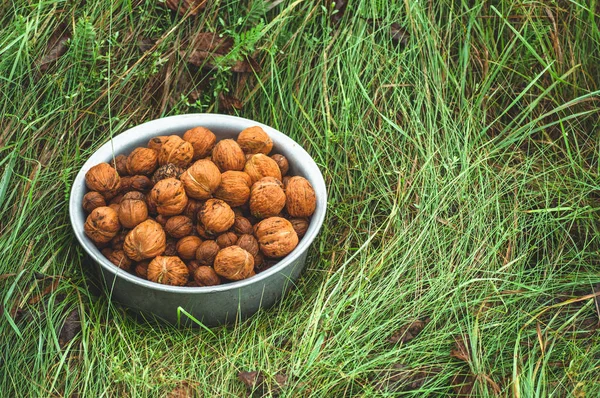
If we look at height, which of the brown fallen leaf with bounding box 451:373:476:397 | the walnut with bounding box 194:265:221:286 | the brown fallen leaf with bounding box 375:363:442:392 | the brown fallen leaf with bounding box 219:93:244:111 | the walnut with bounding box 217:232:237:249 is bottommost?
the brown fallen leaf with bounding box 451:373:476:397

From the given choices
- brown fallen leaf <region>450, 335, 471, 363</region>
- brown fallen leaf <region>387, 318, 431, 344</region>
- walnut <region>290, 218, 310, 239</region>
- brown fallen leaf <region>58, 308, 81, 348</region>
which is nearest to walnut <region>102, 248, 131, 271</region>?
brown fallen leaf <region>58, 308, 81, 348</region>

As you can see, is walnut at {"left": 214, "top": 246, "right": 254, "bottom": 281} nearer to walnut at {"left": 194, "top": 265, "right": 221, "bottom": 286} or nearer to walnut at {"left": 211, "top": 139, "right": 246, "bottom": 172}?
walnut at {"left": 194, "top": 265, "right": 221, "bottom": 286}

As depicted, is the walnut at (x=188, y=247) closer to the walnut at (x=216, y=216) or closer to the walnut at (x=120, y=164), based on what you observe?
the walnut at (x=216, y=216)

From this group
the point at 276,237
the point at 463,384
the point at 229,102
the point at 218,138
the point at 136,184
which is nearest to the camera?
the point at 463,384

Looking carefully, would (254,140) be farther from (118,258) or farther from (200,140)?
(118,258)

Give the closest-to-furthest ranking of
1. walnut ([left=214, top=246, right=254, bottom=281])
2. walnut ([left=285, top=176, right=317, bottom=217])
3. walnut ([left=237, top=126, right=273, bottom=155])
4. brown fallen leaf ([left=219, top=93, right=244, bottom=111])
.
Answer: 1. walnut ([left=214, top=246, right=254, bottom=281])
2. walnut ([left=285, top=176, right=317, bottom=217])
3. walnut ([left=237, top=126, right=273, bottom=155])
4. brown fallen leaf ([left=219, top=93, right=244, bottom=111])

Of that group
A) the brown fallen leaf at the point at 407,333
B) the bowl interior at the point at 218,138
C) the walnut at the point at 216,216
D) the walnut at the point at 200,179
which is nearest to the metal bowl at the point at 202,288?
the bowl interior at the point at 218,138

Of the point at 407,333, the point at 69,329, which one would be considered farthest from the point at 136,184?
the point at 407,333
